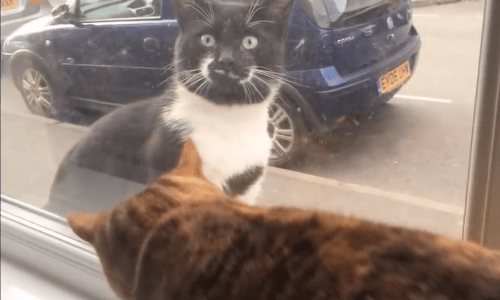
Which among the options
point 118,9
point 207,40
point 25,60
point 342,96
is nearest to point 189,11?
point 207,40

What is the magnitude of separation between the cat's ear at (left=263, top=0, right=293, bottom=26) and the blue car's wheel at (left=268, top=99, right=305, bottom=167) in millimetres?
127

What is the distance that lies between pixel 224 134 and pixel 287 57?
0.17 meters

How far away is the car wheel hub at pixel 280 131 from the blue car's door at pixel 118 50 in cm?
20

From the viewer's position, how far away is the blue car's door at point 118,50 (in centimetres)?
78

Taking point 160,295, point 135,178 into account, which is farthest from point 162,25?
point 160,295

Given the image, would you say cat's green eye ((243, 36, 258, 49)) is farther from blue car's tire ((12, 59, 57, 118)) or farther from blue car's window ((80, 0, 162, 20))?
blue car's tire ((12, 59, 57, 118))

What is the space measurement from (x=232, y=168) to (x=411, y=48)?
34 centimetres

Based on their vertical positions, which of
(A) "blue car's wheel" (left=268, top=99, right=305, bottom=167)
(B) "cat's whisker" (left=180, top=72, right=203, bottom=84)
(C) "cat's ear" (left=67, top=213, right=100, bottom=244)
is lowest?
(C) "cat's ear" (left=67, top=213, right=100, bottom=244)

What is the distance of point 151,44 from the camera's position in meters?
0.79

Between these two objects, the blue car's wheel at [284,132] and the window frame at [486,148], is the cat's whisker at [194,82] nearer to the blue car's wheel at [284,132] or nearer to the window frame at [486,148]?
the blue car's wheel at [284,132]

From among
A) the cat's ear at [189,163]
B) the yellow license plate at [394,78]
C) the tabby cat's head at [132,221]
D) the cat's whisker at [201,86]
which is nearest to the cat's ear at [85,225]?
the tabby cat's head at [132,221]

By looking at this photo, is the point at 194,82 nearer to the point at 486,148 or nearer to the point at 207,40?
the point at 207,40

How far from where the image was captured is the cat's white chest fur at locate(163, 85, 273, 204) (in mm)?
761

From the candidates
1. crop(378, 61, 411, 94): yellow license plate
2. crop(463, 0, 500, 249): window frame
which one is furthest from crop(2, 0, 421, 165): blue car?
crop(463, 0, 500, 249): window frame
